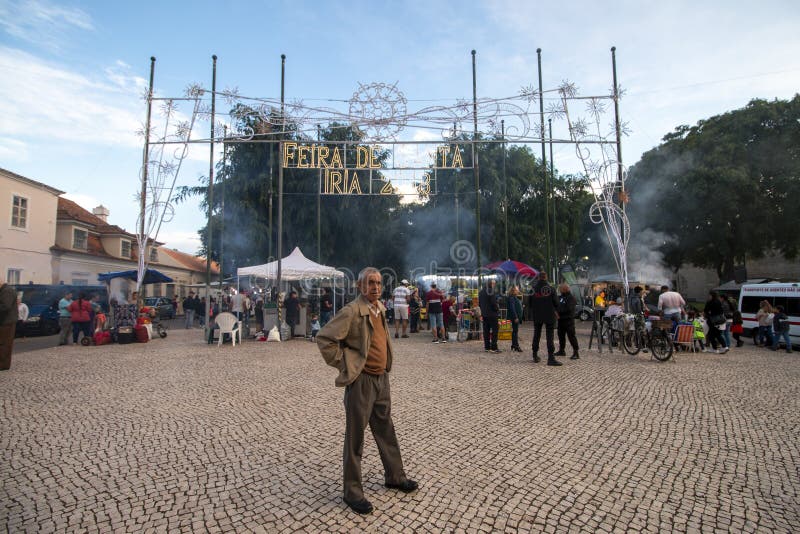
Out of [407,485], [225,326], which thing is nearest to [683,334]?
[407,485]

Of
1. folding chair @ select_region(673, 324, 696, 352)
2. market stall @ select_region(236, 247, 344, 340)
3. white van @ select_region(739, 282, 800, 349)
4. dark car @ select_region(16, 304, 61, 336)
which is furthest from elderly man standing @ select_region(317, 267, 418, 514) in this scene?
dark car @ select_region(16, 304, 61, 336)

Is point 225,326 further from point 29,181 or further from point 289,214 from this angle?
point 29,181

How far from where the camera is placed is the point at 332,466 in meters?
3.93

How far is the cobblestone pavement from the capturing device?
121 inches

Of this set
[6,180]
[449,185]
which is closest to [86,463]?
[449,185]

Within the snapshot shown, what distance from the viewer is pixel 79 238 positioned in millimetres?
27656

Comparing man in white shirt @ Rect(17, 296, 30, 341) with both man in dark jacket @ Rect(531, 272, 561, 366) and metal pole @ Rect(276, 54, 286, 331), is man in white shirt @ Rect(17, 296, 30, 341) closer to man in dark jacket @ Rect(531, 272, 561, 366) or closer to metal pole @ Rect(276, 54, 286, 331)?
metal pole @ Rect(276, 54, 286, 331)

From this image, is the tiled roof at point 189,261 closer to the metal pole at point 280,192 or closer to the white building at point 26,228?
the white building at point 26,228

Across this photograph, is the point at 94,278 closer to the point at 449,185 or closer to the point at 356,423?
the point at 449,185

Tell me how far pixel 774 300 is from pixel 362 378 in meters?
15.4

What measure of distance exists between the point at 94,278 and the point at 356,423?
3079 cm

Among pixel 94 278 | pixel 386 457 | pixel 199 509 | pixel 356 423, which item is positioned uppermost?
pixel 94 278

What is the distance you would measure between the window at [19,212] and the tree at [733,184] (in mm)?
33189

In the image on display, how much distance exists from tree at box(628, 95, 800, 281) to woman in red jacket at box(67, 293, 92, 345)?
86.4ft
